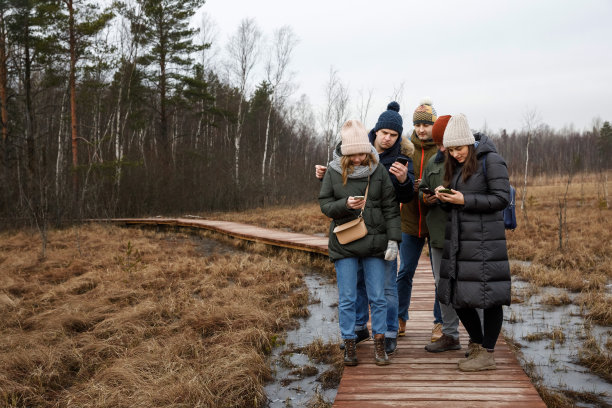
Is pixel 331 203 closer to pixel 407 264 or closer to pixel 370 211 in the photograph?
pixel 370 211

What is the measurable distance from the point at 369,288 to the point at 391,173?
2.75ft

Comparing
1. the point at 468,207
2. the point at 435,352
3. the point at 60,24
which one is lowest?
the point at 435,352

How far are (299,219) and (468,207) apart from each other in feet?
46.2

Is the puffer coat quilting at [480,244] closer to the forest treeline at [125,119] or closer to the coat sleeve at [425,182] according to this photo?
the coat sleeve at [425,182]

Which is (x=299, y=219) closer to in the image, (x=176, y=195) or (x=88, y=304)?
(x=176, y=195)

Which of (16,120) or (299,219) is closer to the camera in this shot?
(299,219)

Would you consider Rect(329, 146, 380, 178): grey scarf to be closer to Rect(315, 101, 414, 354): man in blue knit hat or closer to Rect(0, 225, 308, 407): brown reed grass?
Rect(315, 101, 414, 354): man in blue knit hat

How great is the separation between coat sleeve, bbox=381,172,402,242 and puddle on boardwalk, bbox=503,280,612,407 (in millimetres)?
1998

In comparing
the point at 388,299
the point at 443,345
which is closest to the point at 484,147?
the point at 388,299

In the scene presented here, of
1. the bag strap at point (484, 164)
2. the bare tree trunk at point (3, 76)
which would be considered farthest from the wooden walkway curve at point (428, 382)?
the bare tree trunk at point (3, 76)

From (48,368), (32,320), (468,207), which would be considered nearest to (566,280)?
(468,207)

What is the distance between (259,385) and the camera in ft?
12.5

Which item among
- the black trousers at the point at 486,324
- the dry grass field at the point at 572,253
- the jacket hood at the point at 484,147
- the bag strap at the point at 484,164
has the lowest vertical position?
the dry grass field at the point at 572,253

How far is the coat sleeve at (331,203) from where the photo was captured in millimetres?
3061
